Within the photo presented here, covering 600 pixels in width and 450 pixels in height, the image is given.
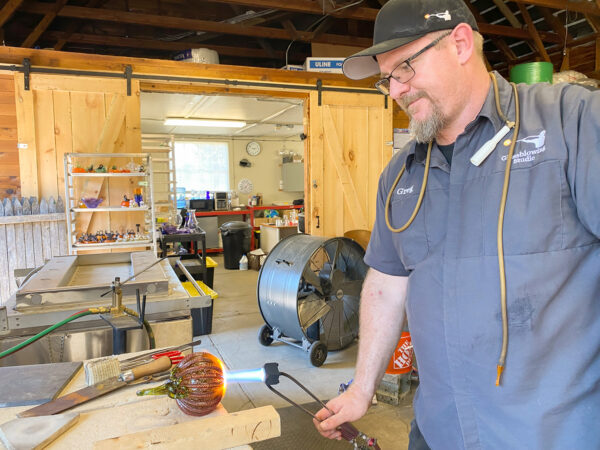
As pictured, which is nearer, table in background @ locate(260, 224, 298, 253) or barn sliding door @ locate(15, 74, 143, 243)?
barn sliding door @ locate(15, 74, 143, 243)

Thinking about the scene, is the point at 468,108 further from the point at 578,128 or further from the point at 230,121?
the point at 230,121

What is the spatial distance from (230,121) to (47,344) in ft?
27.4

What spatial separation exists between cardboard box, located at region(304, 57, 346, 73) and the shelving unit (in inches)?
94.5

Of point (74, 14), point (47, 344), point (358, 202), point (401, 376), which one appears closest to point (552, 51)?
point (358, 202)

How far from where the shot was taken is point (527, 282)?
1002 mm

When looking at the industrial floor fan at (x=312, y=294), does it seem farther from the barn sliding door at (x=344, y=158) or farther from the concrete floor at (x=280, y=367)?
the barn sliding door at (x=344, y=158)

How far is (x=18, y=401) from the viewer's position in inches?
48.1

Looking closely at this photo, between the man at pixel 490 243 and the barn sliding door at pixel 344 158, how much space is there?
4.42 meters

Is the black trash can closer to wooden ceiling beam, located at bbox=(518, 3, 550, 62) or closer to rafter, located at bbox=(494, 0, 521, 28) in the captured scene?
rafter, located at bbox=(494, 0, 521, 28)

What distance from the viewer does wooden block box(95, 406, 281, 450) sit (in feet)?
3.12

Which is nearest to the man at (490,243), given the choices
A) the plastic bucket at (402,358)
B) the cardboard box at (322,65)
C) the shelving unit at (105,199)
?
the plastic bucket at (402,358)

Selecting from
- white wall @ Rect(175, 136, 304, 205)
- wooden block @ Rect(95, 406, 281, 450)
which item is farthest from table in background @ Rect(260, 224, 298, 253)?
wooden block @ Rect(95, 406, 281, 450)

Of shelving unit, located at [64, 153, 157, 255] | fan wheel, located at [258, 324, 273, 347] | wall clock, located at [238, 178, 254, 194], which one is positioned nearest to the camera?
shelving unit, located at [64, 153, 157, 255]

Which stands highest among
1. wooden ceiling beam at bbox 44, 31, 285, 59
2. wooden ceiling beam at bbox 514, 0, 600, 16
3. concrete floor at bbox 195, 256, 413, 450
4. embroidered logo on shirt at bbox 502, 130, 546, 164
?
wooden ceiling beam at bbox 44, 31, 285, 59
